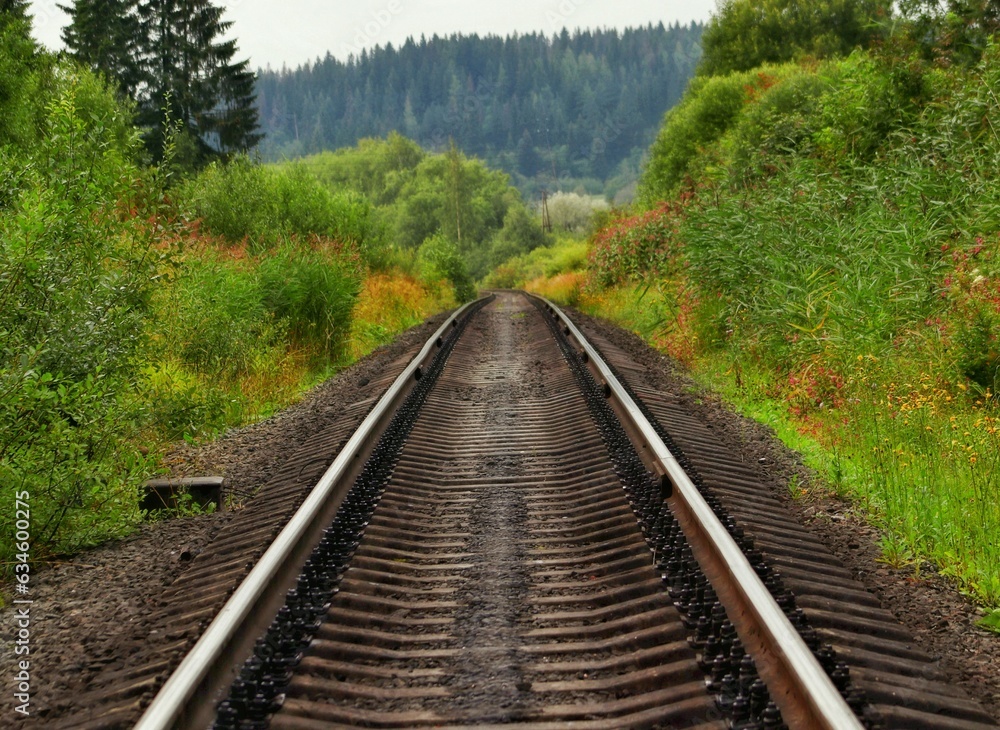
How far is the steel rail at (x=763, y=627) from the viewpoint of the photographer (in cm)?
232

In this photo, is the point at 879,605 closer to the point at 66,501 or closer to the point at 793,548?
the point at 793,548

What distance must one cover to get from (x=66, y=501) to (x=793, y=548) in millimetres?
3574

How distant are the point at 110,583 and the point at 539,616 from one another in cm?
203

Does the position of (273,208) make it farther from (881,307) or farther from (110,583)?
(110,583)

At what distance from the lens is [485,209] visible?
9212 cm

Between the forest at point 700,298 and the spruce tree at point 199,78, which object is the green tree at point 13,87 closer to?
the forest at point 700,298

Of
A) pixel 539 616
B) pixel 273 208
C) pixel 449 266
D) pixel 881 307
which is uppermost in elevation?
pixel 273 208

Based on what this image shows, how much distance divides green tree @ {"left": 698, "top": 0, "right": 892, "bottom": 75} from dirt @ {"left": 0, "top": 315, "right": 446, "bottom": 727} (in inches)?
1422

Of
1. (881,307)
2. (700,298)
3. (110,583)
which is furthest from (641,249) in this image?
(110,583)

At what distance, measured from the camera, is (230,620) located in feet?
9.44

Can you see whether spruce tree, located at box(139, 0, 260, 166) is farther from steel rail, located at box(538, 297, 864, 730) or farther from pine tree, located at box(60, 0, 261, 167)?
steel rail, located at box(538, 297, 864, 730)

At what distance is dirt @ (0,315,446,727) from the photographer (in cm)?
321

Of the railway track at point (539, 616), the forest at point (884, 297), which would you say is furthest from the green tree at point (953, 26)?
the railway track at point (539, 616)

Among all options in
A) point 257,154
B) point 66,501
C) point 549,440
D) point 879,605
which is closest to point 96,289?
point 66,501
